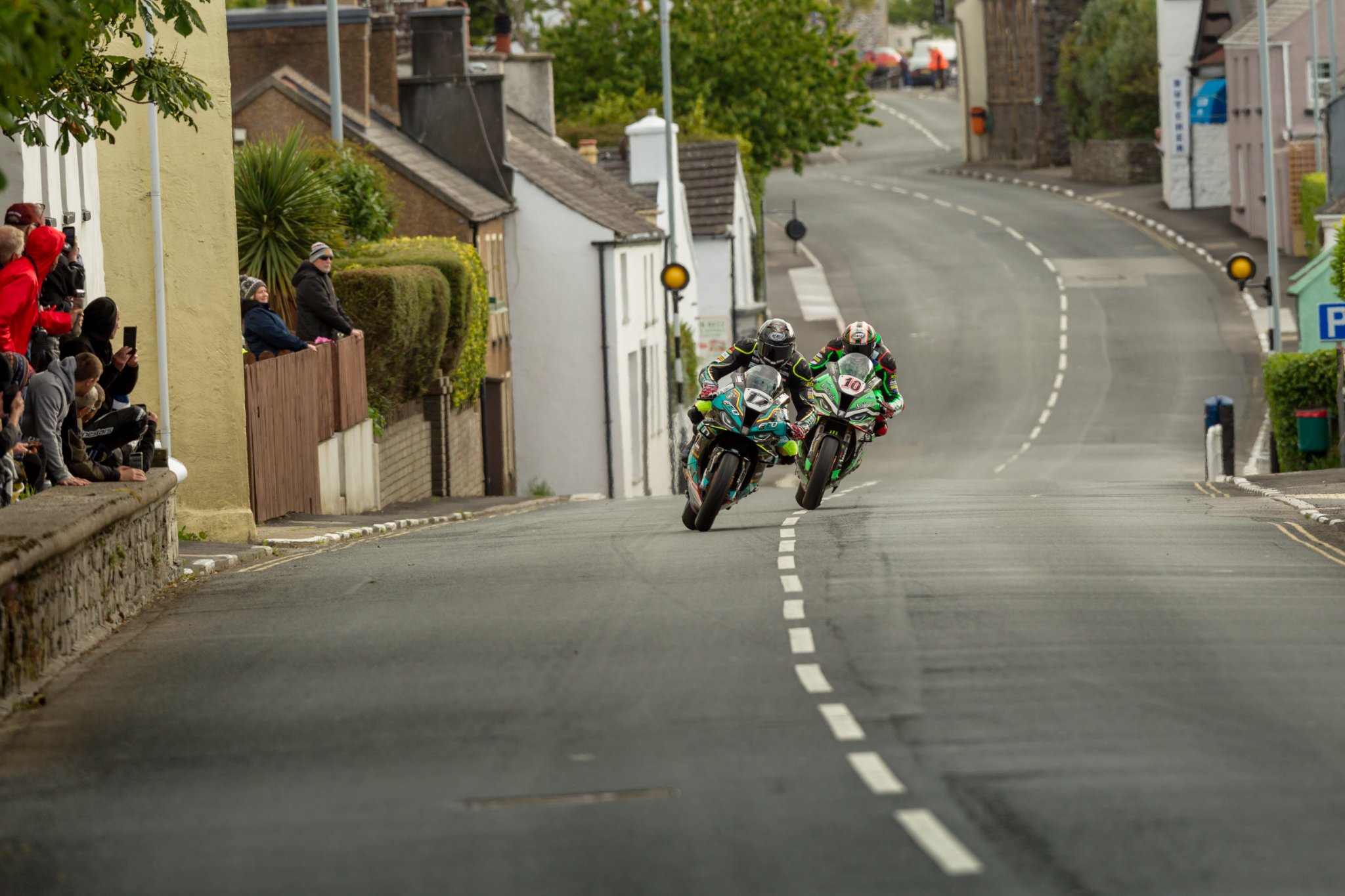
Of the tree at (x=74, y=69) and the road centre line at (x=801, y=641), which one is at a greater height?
the tree at (x=74, y=69)

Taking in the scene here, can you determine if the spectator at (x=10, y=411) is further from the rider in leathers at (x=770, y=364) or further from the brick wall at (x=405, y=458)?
the brick wall at (x=405, y=458)

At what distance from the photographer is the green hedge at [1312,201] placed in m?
61.8

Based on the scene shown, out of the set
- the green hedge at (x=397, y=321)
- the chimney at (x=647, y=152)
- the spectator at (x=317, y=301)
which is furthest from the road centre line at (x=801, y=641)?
the chimney at (x=647, y=152)

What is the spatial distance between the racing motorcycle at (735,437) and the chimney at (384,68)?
24859 millimetres

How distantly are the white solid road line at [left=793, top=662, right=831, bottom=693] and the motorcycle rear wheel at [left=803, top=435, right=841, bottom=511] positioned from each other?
384 inches

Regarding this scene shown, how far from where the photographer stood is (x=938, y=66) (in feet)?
437

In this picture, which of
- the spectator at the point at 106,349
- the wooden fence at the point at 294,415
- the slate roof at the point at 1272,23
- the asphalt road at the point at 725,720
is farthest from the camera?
the slate roof at the point at 1272,23

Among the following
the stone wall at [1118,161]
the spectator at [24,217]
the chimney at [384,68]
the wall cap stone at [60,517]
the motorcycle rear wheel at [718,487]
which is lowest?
the motorcycle rear wheel at [718,487]

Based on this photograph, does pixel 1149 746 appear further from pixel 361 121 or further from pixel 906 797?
pixel 361 121

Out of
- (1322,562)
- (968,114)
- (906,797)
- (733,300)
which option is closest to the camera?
(906,797)

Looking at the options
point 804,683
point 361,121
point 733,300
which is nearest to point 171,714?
point 804,683

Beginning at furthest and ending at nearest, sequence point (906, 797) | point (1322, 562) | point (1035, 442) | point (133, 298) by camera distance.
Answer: point (1035, 442), point (133, 298), point (1322, 562), point (906, 797)

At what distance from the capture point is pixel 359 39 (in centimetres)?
4041

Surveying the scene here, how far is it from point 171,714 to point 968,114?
92753 mm
